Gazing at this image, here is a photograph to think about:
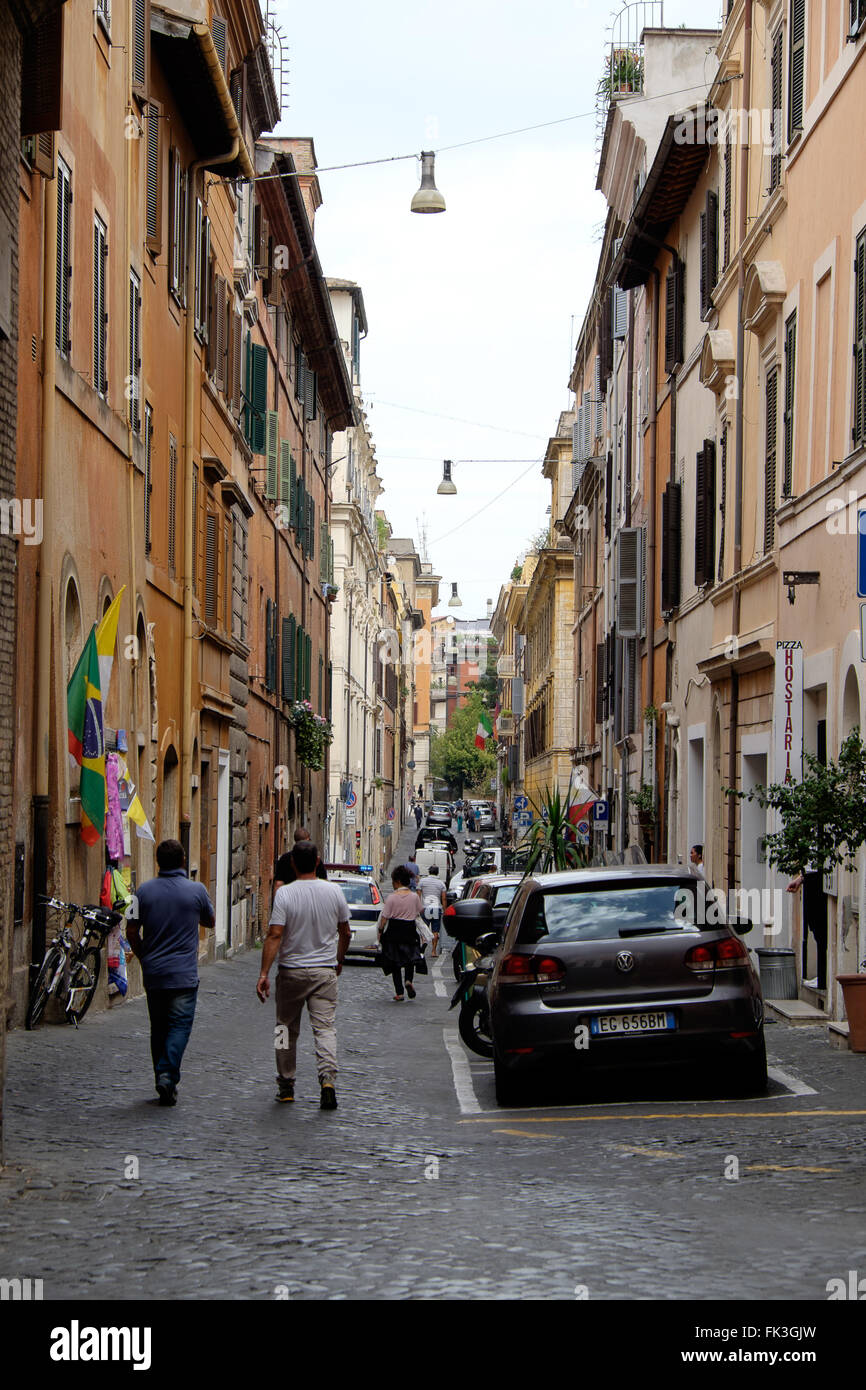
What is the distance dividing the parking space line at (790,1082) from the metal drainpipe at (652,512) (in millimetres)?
17529

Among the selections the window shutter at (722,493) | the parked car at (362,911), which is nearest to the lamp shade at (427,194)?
the window shutter at (722,493)

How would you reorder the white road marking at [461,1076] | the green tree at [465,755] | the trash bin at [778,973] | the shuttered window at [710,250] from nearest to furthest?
1. the white road marking at [461,1076]
2. the trash bin at [778,973]
3. the shuttered window at [710,250]
4. the green tree at [465,755]

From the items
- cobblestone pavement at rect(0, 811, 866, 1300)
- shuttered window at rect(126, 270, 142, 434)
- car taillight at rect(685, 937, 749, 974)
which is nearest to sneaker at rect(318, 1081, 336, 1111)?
cobblestone pavement at rect(0, 811, 866, 1300)

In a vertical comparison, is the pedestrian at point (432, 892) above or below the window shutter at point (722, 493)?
below

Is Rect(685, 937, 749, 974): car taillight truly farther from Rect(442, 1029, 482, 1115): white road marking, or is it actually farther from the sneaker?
the sneaker

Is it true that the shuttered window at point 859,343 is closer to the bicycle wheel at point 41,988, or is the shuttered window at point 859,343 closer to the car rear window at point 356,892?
the bicycle wheel at point 41,988

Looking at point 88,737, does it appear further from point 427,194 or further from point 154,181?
Result: point 427,194

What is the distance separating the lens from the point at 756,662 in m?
20.8

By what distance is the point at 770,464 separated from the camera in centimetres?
2069

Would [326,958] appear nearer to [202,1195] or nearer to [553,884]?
[553,884]

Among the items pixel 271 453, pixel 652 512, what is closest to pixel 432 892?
pixel 652 512

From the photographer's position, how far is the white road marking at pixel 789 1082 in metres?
12.3

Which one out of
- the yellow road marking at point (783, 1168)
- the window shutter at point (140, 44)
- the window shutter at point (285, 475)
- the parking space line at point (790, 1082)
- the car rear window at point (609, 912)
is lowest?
the parking space line at point (790, 1082)

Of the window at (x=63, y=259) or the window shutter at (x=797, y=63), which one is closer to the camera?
the window at (x=63, y=259)
